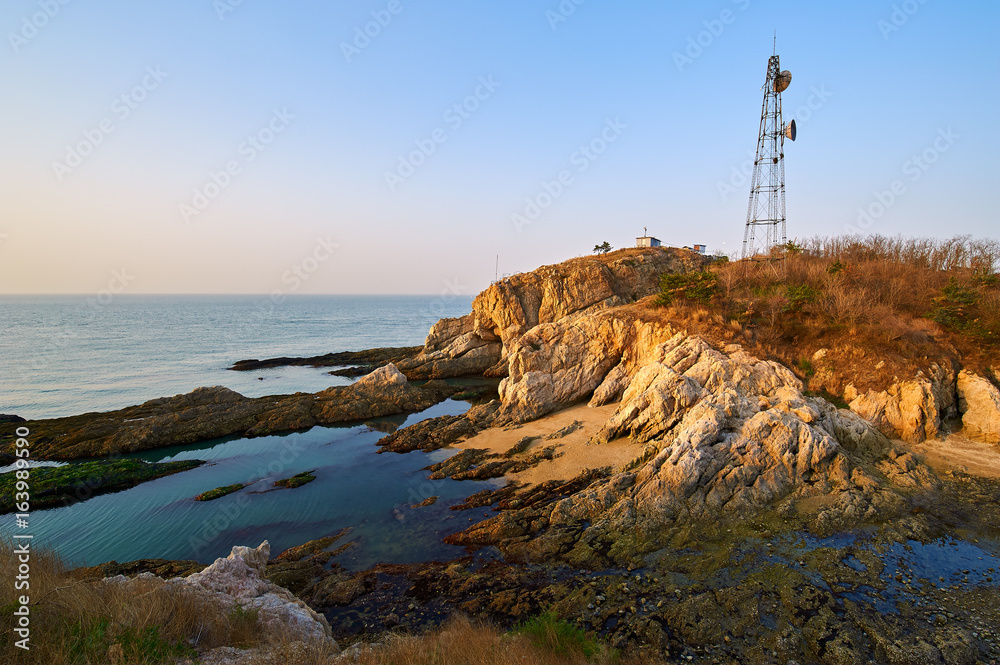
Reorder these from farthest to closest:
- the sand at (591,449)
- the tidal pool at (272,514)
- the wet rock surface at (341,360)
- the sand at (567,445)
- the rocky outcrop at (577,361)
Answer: the wet rock surface at (341,360)
the rocky outcrop at (577,361)
the sand at (567,445)
the sand at (591,449)
the tidal pool at (272,514)

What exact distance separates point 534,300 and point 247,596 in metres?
35.1

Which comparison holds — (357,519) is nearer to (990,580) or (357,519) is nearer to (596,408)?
(596,408)

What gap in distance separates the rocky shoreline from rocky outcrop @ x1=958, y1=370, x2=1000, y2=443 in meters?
0.08

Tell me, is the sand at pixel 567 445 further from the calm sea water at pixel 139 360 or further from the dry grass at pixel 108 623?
the calm sea water at pixel 139 360

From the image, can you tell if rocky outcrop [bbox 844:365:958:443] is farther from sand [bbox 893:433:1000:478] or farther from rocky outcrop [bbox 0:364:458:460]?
rocky outcrop [bbox 0:364:458:460]

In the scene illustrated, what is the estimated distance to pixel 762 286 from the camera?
2666 centimetres

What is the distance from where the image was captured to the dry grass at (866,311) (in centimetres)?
1952

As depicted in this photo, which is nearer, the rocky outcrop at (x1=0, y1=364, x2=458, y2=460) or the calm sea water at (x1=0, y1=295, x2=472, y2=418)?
the rocky outcrop at (x1=0, y1=364, x2=458, y2=460)

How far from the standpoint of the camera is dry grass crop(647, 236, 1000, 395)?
64.0 feet

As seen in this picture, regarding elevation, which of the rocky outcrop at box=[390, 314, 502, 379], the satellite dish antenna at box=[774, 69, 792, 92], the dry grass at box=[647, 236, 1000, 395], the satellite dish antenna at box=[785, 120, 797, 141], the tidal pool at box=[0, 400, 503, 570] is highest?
the satellite dish antenna at box=[774, 69, 792, 92]

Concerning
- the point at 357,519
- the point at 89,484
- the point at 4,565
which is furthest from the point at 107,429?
the point at 4,565

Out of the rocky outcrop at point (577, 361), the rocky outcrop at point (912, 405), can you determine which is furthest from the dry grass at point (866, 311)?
the rocky outcrop at point (577, 361)

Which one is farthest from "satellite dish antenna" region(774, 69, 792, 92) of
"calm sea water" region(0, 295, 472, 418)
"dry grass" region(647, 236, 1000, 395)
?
"calm sea water" region(0, 295, 472, 418)

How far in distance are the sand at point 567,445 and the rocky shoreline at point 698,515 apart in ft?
0.42
